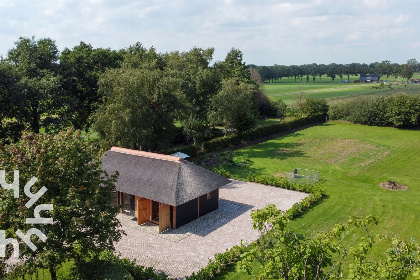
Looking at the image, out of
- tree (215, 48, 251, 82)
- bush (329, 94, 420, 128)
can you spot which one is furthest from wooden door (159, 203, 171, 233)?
bush (329, 94, 420, 128)

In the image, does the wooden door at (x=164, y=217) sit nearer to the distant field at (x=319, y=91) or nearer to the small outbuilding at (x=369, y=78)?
the distant field at (x=319, y=91)

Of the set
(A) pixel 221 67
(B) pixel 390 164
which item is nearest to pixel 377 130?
(B) pixel 390 164

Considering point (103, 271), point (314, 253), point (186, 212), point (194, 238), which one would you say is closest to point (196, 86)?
point (186, 212)

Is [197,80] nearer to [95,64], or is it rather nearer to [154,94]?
[154,94]

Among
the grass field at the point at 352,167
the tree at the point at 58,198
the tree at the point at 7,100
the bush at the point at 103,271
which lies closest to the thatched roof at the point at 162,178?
the bush at the point at 103,271

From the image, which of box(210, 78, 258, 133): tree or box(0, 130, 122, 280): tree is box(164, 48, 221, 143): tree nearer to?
box(210, 78, 258, 133): tree

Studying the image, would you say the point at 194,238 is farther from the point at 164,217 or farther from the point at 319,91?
the point at 319,91
